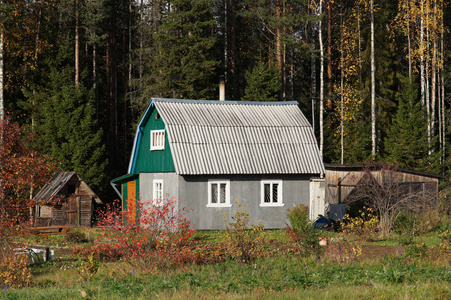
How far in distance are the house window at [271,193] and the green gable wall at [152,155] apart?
4254 millimetres

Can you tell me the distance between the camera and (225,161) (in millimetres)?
24734

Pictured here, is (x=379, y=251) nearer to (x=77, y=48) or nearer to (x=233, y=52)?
(x=77, y=48)

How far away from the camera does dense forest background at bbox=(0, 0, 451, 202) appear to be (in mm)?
32781

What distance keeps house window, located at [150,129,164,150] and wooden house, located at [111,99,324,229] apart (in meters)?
0.05

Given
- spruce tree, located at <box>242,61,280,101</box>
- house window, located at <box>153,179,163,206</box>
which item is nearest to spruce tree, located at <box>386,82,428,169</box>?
spruce tree, located at <box>242,61,280,101</box>

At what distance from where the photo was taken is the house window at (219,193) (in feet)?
80.6

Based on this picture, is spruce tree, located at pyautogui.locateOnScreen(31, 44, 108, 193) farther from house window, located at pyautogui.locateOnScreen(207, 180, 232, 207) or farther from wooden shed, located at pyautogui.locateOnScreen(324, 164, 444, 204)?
wooden shed, located at pyautogui.locateOnScreen(324, 164, 444, 204)

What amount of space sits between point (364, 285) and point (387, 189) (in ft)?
37.4

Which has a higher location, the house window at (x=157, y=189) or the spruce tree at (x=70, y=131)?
the spruce tree at (x=70, y=131)

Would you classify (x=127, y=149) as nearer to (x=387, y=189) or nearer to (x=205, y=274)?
(x=387, y=189)

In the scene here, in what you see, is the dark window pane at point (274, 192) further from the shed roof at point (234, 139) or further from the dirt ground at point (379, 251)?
the dirt ground at point (379, 251)

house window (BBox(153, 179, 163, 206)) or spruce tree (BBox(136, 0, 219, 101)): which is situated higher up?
spruce tree (BBox(136, 0, 219, 101))

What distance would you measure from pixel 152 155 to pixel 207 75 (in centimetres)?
1118

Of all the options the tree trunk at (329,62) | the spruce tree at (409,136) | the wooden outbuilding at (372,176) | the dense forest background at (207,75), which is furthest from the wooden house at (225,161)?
the tree trunk at (329,62)
